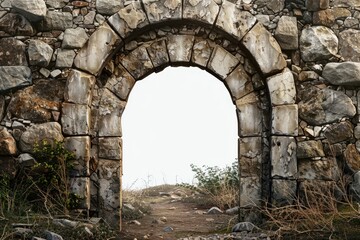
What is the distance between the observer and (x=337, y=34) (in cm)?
602

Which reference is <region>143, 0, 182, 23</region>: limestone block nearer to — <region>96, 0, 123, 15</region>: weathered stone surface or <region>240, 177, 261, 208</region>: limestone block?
<region>96, 0, 123, 15</region>: weathered stone surface

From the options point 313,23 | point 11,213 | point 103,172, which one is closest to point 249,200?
point 103,172

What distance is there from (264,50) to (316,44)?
2.09 feet

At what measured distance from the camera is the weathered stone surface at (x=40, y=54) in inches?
226

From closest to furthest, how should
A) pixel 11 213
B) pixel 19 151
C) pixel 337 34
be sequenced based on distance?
pixel 11 213, pixel 19 151, pixel 337 34

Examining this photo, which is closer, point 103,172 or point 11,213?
point 11,213

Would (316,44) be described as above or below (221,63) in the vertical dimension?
above

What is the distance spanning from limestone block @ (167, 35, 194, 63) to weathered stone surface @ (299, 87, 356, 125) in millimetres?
1440

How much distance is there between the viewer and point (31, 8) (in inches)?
225

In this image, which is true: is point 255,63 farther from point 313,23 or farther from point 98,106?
point 98,106

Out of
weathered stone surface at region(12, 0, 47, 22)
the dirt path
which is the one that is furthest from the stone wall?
the dirt path

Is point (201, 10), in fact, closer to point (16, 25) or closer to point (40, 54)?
point (40, 54)

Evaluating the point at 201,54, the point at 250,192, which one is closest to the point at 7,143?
the point at 201,54

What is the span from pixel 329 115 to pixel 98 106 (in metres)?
2.68
